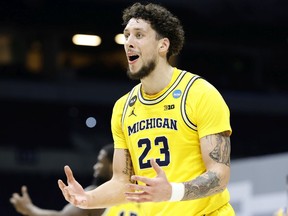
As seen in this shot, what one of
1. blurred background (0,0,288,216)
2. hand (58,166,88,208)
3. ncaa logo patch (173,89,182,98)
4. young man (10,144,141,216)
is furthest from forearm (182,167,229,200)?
blurred background (0,0,288,216)

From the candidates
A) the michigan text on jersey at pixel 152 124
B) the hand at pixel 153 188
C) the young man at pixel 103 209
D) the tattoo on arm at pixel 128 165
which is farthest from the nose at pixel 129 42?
the young man at pixel 103 209

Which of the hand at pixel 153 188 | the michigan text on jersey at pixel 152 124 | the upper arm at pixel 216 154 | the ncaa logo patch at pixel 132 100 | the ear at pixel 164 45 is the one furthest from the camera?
the ncaa logo patch at pixel 132 100

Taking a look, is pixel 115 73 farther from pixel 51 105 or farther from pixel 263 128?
pixel 263 128

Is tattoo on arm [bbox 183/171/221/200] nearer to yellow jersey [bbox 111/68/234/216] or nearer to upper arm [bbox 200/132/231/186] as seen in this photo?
upper arm [bbox 200/132/231/186]

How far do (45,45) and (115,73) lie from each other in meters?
1.16

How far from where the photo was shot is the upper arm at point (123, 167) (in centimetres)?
446

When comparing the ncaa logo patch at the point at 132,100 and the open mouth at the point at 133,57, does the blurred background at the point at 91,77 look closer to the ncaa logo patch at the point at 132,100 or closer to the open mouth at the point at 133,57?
the ncaa logo patch at the point at 132,100

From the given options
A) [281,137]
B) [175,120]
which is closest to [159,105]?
[175,120]

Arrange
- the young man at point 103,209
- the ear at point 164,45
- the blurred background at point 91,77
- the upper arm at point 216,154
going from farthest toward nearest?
1. the blurred background at point 91,77
2. the young man at point 103,209
3. the ear at point 164,45
4. the upper arm at point 216,154

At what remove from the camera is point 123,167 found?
447 cm

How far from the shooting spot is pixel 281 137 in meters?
9.38

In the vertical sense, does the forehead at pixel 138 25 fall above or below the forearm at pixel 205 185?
above

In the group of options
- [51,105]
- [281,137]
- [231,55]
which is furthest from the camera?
[51,105]

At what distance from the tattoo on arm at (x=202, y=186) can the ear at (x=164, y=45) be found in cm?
78
